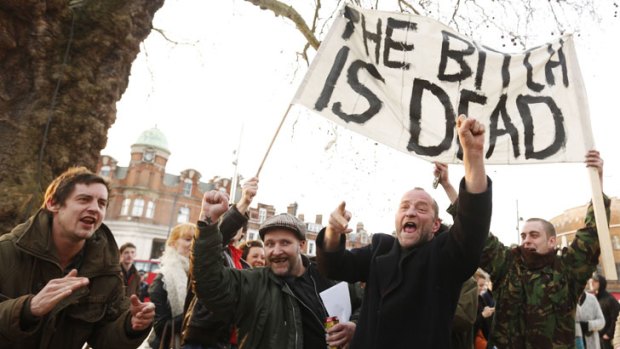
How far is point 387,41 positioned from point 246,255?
2951mm

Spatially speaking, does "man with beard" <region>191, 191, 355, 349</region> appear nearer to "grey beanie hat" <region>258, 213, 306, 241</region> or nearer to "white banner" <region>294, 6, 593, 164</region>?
"grey beanie hat" <region>258, 213, 306, 241</region>

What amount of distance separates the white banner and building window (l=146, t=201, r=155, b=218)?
162ft

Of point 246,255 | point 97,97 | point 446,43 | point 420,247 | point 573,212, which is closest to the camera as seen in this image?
point 420,247

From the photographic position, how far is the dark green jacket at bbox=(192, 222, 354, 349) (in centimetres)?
255

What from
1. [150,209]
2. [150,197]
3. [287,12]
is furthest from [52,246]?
[150,197]

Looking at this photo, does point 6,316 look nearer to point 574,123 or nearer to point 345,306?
point 345,306

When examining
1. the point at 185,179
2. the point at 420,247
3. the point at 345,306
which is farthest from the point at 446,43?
the point at 185,179

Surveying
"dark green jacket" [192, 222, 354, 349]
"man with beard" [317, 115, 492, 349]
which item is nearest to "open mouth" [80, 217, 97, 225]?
"dark green jacket" [192, 222, 354, 349]

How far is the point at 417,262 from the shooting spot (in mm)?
2336

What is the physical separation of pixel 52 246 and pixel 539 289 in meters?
3.49

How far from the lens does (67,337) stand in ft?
7.98

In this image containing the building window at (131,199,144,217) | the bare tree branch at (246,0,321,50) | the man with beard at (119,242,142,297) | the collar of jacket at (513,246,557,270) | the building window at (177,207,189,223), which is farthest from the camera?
the building window at (177,207,189,223)

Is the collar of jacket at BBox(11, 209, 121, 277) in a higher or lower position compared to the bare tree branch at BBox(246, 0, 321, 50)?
lower

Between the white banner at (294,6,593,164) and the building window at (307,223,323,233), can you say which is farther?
the building window at (307,223,323,233)
